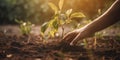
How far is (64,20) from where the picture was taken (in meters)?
3.40

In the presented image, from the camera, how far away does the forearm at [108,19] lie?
2.56m

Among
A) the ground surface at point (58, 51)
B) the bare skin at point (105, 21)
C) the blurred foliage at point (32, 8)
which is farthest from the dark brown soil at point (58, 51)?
the blurred foliage at point (32, 8)

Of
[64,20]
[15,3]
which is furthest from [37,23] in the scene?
[64,20]

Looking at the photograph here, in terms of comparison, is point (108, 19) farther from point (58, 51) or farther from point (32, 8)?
point (32, 8)

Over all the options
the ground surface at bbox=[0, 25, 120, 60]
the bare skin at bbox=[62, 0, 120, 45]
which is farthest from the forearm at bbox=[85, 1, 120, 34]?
the ground surface at bbox=[0, 25, 120, 60]

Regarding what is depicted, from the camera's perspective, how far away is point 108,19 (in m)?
2.61

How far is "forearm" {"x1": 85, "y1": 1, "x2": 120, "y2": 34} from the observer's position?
256 centimetres

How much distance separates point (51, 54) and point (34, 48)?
37 cm

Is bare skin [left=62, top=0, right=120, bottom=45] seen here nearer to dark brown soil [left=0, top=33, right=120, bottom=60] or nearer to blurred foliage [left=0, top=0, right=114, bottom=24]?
dark brown soil [left=0, top=33, right=120, bottom=60]

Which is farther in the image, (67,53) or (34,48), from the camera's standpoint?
(34,48)

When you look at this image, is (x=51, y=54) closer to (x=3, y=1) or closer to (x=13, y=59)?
(x=13, y=59)

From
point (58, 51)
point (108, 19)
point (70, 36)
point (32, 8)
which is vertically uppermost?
point (32, 8)

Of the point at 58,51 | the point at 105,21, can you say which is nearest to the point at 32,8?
the point at 58,51

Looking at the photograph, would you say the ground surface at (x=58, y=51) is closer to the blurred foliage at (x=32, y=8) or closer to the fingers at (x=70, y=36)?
the fingers at (x=70, y=36)
